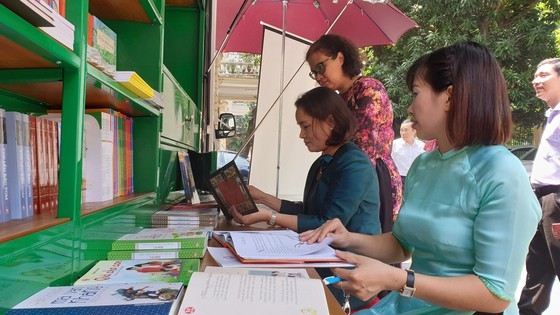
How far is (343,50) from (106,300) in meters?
1.87

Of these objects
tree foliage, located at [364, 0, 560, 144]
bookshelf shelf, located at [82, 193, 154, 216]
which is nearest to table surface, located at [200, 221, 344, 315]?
bookshelf shelf, located at [82, 193, 154, 216]

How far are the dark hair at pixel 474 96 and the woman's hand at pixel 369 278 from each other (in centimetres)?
38

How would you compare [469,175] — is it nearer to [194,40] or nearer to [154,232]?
[154,232]

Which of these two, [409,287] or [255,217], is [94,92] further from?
[409,287]

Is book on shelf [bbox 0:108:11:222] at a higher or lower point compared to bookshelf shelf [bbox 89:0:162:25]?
lower

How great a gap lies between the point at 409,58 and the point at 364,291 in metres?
10.1

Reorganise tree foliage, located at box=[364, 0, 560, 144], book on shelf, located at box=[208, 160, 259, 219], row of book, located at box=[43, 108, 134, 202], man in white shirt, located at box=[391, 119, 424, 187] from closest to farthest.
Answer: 1. row of book, located at box=[43, 108, 134, 202]
2. book on shelf, located at box=[208, 160, 259, 219]
3. man in white shirt, located at box=[391, 119, 424, 187]
4. tree foliage, located at box=[364, 0, 560, 144]

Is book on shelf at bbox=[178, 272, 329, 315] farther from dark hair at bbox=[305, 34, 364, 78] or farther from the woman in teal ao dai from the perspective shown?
dark hair at bbox=[305, 34, 364, 78]

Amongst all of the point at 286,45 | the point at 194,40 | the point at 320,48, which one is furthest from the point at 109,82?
the point at 286,45

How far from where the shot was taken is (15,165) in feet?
2.95

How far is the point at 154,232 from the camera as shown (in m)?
1.43

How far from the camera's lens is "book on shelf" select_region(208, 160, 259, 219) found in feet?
5.73

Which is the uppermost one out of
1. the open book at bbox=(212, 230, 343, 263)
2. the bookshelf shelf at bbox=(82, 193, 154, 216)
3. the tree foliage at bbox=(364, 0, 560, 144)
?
the tree foliage at bbox=(364, 0, 560, 144)

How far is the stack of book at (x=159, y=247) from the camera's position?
46.1 inches
